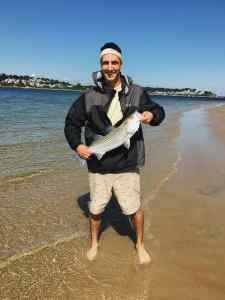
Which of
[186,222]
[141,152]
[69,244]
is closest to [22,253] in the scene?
[69,244]

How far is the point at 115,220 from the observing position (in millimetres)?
6227

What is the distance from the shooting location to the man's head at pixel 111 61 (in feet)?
14.1

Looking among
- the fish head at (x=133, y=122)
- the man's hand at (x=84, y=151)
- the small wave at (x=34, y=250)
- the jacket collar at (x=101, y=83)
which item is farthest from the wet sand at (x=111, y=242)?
the jacket collar at (x=101, y=83)

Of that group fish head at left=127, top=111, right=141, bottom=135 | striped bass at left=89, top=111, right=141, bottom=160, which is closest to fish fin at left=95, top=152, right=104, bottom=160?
striped bass at left=89, top=111, right=141, bottom=160

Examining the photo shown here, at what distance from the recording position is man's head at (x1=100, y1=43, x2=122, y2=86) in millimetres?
4297

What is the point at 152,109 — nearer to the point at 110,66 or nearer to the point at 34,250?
the point at 110,66

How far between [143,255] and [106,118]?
6.47 feet

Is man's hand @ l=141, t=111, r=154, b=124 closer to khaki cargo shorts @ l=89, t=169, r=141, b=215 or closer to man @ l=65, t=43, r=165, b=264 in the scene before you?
man @ l=65, t=43, r=165, b=264

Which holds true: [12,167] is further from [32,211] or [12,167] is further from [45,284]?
[45,284]

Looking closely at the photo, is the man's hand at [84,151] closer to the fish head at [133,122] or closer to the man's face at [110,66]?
the fish head at [133,122]

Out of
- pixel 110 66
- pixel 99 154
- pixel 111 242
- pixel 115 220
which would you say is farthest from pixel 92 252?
pixel 110 66

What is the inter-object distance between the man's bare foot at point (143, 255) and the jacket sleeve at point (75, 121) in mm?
1697

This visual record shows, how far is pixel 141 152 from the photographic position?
4.59 meters

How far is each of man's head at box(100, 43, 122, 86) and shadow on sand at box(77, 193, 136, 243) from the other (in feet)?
8.47
